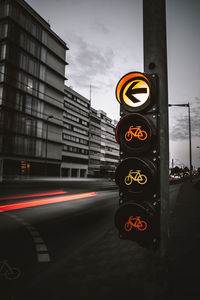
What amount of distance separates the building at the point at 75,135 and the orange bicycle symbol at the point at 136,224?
189 ft

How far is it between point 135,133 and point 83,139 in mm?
69054

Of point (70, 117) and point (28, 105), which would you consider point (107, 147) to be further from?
point (28, 105)

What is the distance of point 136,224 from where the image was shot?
1900 millimetres

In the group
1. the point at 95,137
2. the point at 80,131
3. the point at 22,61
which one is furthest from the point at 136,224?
the point at 95,137

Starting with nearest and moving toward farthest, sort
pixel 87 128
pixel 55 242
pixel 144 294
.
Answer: pixel 144 294 < pixel 55 242 < pixel 87 128

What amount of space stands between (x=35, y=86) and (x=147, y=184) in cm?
4643

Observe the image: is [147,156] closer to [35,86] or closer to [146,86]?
[146,86]

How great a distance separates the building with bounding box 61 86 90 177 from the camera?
61.7m

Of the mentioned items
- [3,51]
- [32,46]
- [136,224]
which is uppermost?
[32,46]

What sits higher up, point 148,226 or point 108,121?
point 108,121

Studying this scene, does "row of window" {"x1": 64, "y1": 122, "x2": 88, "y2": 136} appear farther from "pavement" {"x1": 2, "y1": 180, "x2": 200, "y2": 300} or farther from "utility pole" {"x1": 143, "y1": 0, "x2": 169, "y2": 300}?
"utility pole" {"x1": 143, "y1": 0, "x2": 169, "y2": 300}

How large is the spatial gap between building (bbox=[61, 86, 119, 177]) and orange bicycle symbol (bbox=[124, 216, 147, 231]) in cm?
5400

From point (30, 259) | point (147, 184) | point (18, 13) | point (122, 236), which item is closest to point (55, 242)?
point (30, 259)

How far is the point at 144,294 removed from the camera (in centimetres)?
239
